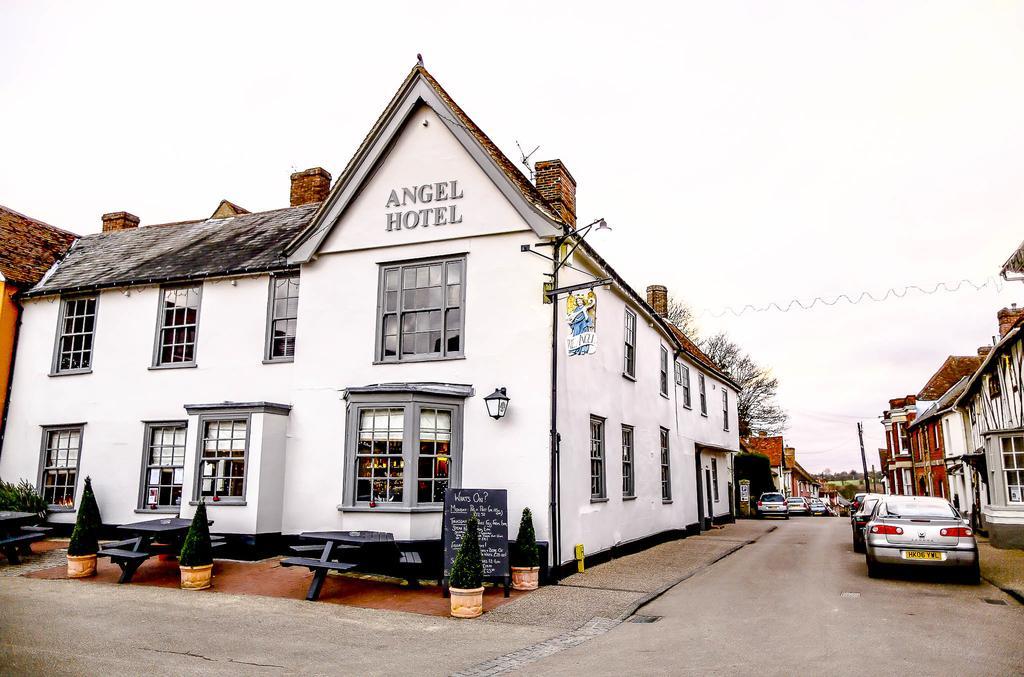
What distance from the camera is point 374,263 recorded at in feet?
48.1

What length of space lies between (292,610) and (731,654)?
248 inches

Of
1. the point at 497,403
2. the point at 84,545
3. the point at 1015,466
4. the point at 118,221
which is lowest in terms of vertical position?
the point at 84,545

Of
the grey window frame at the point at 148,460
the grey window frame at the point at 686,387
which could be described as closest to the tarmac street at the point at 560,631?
the grey window frame at the point at 148,460

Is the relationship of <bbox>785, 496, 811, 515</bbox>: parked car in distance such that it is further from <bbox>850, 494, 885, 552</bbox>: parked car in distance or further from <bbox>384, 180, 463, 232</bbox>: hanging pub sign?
<bbox>384, 180, 463, 232</bbox>: hanging pub sign

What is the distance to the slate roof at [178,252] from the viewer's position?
55.6 feet

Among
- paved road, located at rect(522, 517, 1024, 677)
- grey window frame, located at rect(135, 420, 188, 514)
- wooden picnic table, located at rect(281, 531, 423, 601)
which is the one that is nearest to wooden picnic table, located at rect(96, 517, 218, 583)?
grey window frame, located at rect(135, 420, 188, 514)

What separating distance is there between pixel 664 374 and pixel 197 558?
14.3 m

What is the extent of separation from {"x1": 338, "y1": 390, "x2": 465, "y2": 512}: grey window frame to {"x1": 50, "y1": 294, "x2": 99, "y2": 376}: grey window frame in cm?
827

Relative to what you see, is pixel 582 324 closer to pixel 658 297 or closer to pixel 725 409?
pixel 658 297

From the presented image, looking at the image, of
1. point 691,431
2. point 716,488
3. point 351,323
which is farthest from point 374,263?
point 716,488

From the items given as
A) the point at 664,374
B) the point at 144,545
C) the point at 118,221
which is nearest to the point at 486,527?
the point at 144,545

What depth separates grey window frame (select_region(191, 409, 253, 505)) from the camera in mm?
14273

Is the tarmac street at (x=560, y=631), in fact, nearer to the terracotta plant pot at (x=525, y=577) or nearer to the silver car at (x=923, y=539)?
the terracotta plant pot at (x=525, y=577)

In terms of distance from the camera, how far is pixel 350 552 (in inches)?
526
